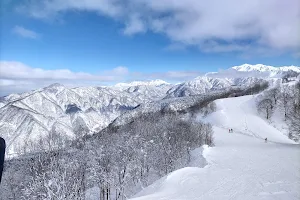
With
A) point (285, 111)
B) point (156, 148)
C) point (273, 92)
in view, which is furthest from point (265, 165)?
point (273, 92)

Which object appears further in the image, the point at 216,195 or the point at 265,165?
the point at 265,165

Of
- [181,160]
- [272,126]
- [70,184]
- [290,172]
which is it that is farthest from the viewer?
[272,126]

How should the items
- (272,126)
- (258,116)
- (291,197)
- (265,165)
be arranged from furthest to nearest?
(258,116) → (272,126) → (265,165) → (291,197)

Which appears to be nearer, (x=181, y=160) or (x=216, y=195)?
(x=216, y=195)

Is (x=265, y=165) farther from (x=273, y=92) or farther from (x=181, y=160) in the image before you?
(x=273, y=92)

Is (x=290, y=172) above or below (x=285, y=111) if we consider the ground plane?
below

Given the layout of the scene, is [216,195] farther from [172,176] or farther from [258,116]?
[258,116]

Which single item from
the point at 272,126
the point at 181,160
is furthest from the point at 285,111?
the point at 181,160

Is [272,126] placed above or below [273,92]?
below

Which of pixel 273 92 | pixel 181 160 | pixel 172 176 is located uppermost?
pixel 273 92
